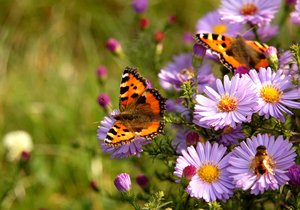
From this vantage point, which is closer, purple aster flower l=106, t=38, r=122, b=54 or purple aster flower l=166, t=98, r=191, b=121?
purple aster flower l=166, t=98, r=191, b=121

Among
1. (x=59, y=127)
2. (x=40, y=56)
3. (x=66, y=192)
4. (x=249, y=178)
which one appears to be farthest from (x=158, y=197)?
(x=40, y=56)

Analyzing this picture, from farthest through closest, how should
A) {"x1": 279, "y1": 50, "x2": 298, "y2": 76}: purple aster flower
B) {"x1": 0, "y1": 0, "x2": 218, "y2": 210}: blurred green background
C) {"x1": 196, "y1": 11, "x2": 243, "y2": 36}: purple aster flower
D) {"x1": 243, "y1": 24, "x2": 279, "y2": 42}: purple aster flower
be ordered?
{"x1": 0, "y1": 0, "x2": 218, "y2": 210}: blurred green background → {"x1": 196, "y1": 11, "x2": 243, "y2": 36}: purple aster flower → {"x1": 243, "y1": 24, "x2": 279, "y2": 42}: purple aster flower → {"x1": 279, "y1": 50, "x2": 298, "y2": 76}: purple aster flower

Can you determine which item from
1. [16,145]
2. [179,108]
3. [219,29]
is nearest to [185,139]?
[179,108]

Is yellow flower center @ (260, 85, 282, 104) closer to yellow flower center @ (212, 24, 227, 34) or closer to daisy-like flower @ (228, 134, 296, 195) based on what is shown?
daisy-like flower @ (228, 134, 296, 195)

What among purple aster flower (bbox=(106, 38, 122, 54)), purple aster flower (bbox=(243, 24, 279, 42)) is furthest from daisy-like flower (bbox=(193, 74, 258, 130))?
purple aster flower (bbox=(106, 38, 122, 54))

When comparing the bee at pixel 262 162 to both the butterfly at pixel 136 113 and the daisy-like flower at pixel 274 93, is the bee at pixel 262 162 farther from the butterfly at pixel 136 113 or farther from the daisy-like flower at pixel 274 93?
the butterfly at pixel 136 113

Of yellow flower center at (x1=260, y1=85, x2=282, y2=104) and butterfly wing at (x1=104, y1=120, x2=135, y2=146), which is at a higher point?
yellow flower center at (x1=260, y1=85, x2=282, y2=104)

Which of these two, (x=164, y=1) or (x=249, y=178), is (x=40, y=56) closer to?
(x=164, y=1)

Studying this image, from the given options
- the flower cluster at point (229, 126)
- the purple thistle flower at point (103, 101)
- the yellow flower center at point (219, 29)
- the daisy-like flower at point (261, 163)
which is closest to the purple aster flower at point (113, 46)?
the yellow flower center at point (219, 29)
